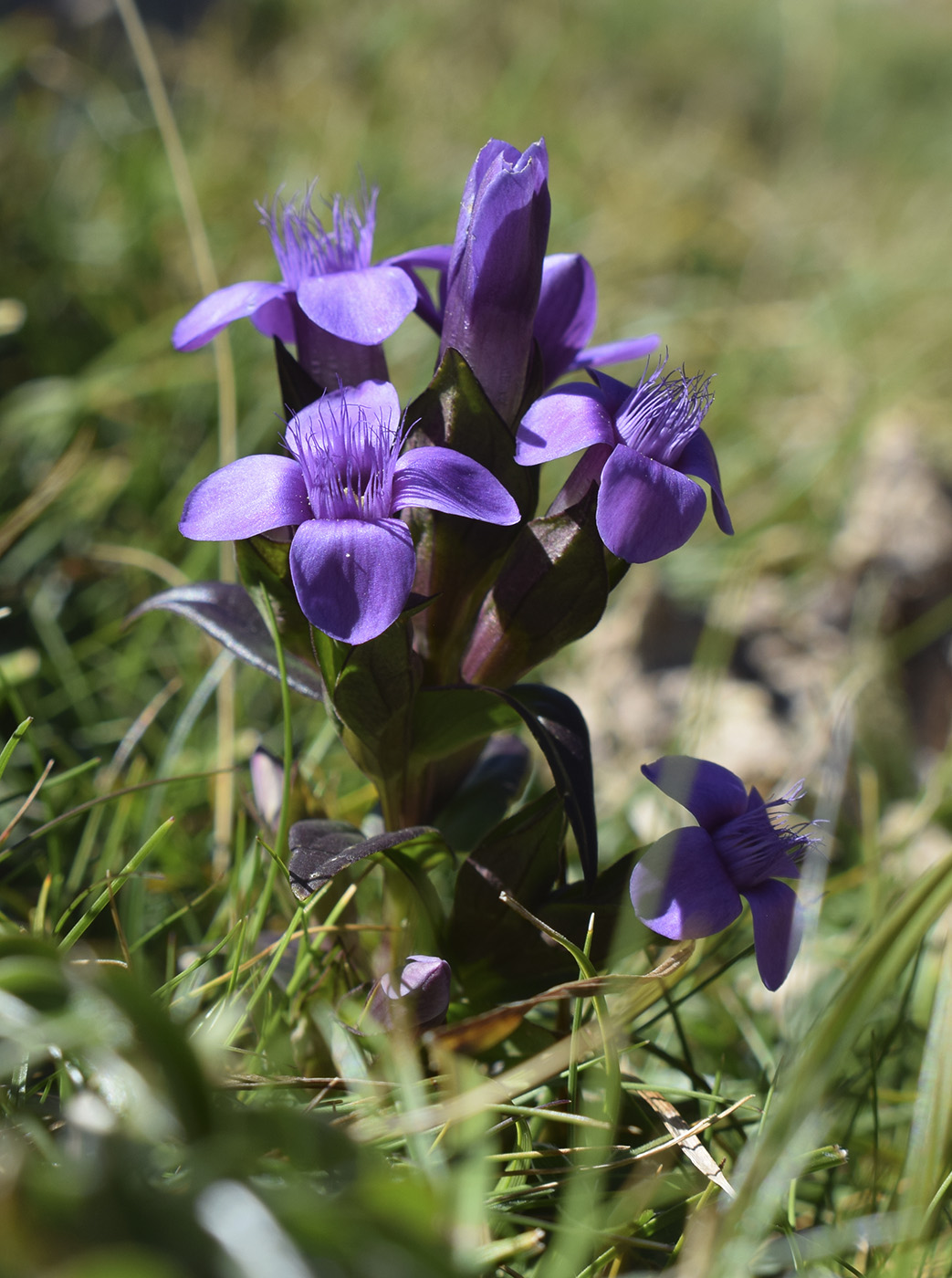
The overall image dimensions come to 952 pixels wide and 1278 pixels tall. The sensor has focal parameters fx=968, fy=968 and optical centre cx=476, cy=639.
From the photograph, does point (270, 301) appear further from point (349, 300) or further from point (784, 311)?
point (784, 311)

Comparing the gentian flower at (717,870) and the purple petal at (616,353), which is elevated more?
the purple petal at (616,353)

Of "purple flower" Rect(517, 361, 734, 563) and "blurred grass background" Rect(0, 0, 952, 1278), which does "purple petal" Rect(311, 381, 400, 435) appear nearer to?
"purple flower" Rect(517, 361, 734, 563)

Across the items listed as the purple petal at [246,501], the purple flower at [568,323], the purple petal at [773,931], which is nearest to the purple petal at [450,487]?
the purple petal at [246,501]

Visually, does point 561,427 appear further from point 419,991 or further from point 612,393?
point 419,991

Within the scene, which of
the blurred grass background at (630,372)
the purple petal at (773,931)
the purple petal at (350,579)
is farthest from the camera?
the blurred grass background at (630,372)

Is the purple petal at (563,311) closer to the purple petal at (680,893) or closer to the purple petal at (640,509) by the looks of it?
the purple petal at (640,509)

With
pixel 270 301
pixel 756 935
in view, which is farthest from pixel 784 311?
pixel 756 935

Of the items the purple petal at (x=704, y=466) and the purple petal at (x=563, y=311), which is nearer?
the purple petal at (x=704, y=466)
